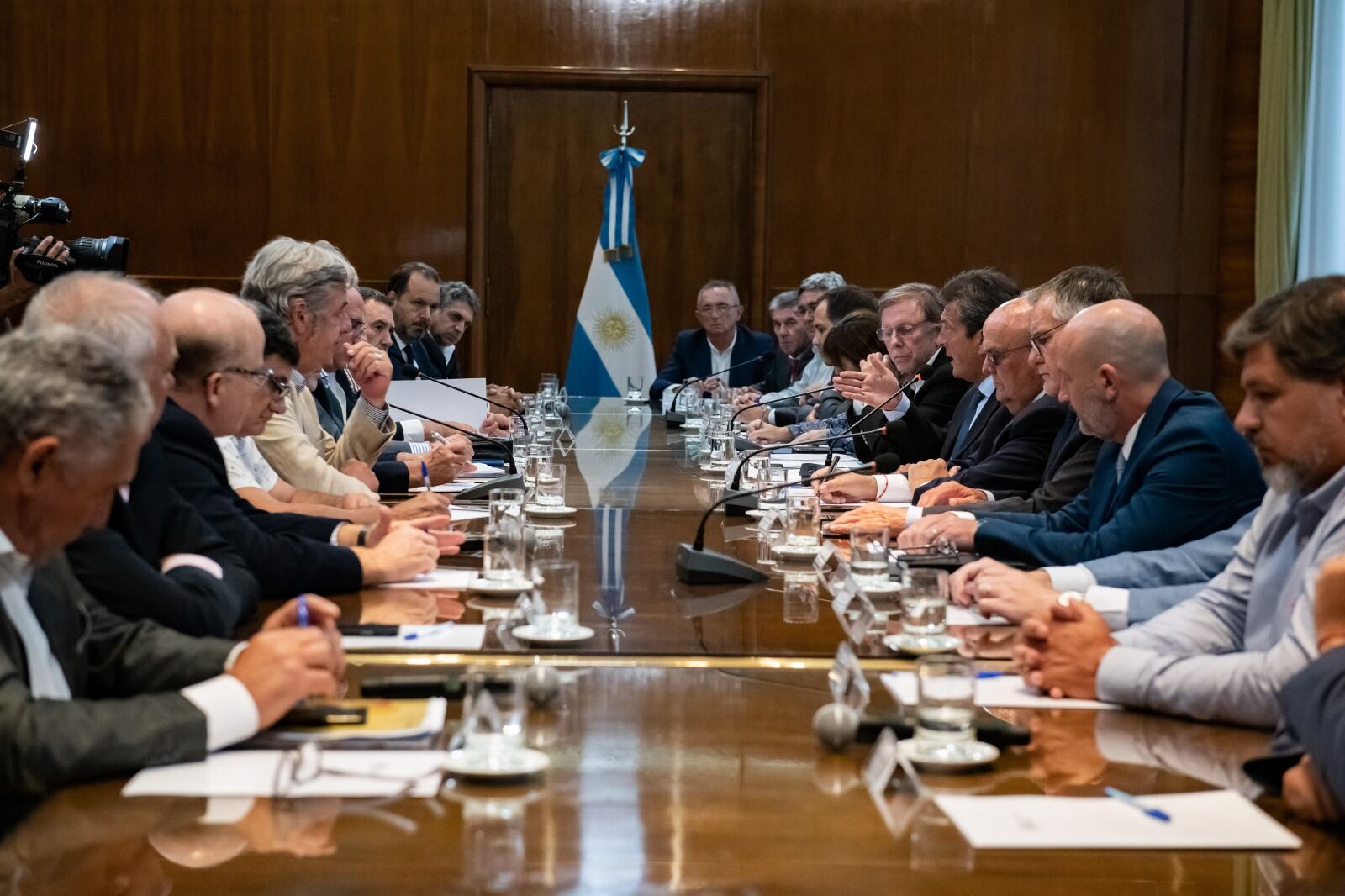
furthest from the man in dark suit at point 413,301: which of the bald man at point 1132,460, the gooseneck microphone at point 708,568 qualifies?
the gooseneck microphone at point 708,568

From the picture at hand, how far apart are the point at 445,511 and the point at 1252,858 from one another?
237 cm

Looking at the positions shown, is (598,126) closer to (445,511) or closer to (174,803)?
(445,511)

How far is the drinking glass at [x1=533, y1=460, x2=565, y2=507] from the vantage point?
3943mm

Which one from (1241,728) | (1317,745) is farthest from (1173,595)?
(1317,745)

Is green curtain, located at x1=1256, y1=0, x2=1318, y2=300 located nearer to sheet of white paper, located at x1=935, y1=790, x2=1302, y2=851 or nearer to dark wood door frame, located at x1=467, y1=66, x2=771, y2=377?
dark wood door frame, located at x1=467, y1=66, x2=771, y2=377

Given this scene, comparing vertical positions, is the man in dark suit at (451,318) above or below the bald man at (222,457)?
above

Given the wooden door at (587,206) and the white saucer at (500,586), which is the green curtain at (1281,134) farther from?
the white saucer at (500,586)

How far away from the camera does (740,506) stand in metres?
4.03

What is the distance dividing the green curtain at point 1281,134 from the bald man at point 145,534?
8.00 meters

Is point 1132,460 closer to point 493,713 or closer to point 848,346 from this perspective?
point 493,713

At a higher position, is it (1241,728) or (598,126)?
(598,126)

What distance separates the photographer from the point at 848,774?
1712 mm

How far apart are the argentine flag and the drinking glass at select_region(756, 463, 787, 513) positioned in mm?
5151

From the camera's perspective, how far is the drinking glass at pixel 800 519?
328cm
